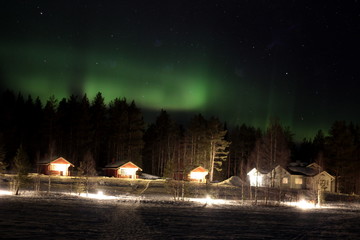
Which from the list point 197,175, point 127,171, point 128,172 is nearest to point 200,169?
point 197,175

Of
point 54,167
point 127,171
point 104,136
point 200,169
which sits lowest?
point 127,171

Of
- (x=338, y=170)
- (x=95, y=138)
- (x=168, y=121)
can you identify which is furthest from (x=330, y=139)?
(x=95, y=138)

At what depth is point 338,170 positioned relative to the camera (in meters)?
78.1

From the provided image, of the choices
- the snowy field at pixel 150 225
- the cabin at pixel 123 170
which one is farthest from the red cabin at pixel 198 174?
the snowy field at pixel 150 225

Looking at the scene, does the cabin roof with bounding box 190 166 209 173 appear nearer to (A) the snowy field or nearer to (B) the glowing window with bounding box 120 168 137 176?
(B) the glowing window with bounding box 120 168 137 176

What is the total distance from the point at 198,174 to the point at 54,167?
28495mm

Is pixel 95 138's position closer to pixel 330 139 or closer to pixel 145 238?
pixel 330 139

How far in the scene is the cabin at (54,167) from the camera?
72.6 meters

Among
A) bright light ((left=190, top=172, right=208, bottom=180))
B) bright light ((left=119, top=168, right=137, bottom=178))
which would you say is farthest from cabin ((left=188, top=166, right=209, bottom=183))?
bright light ((left=119, top=168, right=137, bottom=178))

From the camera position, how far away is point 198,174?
80812 mm

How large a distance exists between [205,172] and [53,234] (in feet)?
209

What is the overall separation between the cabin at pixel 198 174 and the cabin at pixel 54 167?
24.9m

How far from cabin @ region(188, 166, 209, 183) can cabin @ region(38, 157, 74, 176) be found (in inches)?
979

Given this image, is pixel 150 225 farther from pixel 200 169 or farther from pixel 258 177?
pixel 258 177
